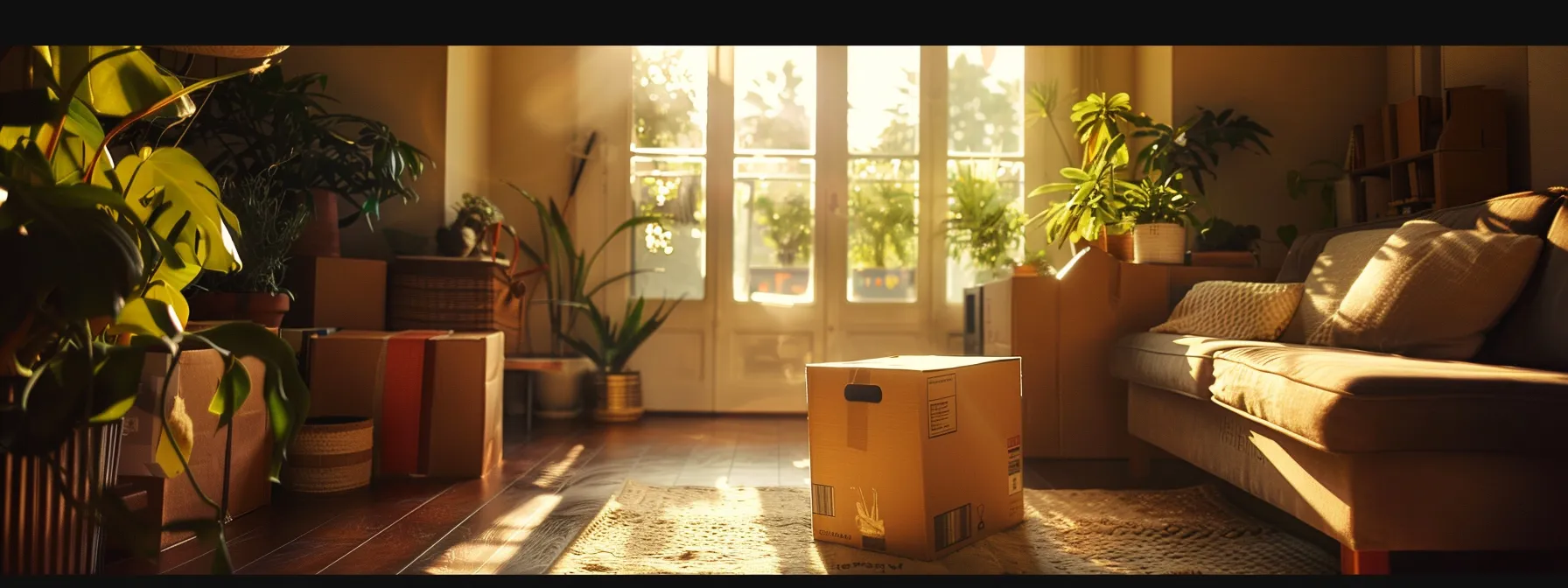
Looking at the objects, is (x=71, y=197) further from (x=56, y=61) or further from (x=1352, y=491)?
(x=1352, y=491)

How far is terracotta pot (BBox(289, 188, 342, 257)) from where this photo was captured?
10.3 ft

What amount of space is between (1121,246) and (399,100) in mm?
2953

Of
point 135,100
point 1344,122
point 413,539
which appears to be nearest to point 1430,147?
point 1344,122

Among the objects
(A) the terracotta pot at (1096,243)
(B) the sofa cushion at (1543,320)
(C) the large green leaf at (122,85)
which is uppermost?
(C) the large green leaf at (122,85)

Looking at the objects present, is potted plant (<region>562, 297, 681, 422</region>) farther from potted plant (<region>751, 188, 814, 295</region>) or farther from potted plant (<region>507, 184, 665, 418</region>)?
potted plant (<region>751, 188, 814, 295</region>)

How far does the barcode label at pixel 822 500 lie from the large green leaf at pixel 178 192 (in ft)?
3.79

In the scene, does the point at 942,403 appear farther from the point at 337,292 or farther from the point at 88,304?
the point at 337,292

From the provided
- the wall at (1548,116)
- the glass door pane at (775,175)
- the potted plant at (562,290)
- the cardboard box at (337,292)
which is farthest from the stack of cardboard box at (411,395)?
the wall at (1548,116)

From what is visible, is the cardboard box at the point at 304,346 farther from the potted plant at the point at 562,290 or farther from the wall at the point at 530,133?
the wall at the point at 530,133

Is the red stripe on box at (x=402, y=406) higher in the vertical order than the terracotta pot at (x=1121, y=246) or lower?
lower

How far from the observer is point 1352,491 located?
1.44 meters

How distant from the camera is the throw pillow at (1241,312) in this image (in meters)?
2.43

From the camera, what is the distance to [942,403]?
183 centimetres

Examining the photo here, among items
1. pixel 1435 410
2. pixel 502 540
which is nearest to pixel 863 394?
pixel 502 540
